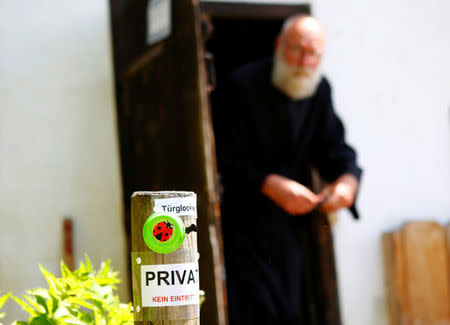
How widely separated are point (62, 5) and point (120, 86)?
52cm

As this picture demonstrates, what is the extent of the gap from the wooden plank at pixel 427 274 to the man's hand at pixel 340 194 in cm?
71

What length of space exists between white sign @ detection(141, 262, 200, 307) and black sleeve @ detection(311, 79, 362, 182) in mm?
2426

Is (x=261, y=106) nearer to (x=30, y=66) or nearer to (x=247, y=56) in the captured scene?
(x=30, y=66)

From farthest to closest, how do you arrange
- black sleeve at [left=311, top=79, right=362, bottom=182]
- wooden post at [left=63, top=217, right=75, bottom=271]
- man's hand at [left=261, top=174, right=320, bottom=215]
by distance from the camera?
black sleeve at [left=311, top=79, right=362, bottom=182] → wooden post at [left=63, top=217, right=75, bottom=271] → man's hand at [left=261, top=174, right=320, bottom=215]

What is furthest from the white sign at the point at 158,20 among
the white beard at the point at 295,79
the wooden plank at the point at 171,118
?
the white beard at the point at 295,79

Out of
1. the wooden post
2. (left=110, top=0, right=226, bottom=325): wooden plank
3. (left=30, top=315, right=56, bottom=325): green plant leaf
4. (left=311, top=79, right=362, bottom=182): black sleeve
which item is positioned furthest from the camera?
(left=311, top=79, right=362, bottom=182): black sleeve

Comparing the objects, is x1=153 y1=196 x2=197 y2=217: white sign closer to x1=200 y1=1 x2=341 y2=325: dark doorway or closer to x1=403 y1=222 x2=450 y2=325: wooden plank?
x1=200 y1=1 x2=341 y2=325: dark doorway

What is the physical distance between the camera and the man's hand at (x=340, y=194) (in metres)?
3.43

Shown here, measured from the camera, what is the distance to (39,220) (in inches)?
141

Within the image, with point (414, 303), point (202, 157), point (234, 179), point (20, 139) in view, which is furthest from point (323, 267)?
point (20, 139)

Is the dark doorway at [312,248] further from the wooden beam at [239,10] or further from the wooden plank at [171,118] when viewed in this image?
the wooden plank at [171,118]

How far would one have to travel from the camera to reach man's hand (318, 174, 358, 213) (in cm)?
343

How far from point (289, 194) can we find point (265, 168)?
0.40 metres

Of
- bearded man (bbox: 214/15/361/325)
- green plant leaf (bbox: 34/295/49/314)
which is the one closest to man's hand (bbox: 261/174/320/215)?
bearded man (bbox: 214/15/361/325)
